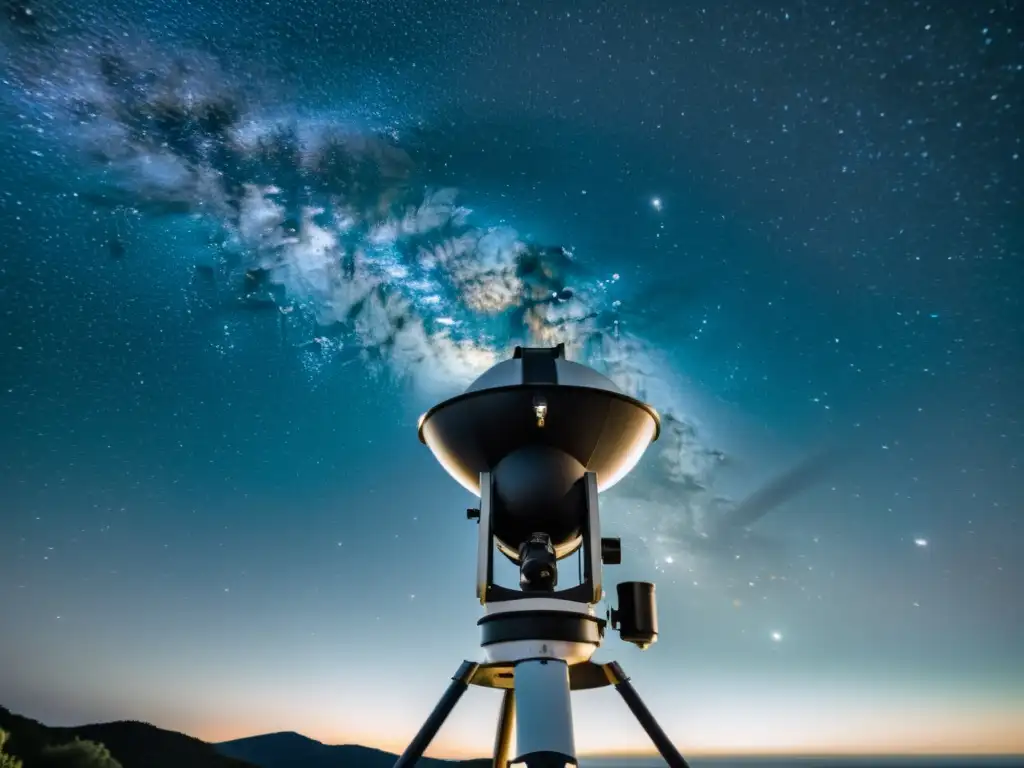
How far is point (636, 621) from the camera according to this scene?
5.46m

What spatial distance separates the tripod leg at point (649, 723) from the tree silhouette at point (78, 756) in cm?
1569

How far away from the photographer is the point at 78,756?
14.8 m

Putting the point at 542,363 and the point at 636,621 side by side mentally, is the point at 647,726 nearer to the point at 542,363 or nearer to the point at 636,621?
the point at 636,621

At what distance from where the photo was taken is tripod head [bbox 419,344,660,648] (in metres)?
5.37

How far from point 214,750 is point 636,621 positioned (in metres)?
19.5

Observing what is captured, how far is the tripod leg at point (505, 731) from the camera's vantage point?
5.77 metres

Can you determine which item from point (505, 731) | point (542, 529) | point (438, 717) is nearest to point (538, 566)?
point (542, 529)

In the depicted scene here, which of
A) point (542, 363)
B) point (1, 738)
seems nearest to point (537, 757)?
point (542, 363)

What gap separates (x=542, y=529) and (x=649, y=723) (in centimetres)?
169

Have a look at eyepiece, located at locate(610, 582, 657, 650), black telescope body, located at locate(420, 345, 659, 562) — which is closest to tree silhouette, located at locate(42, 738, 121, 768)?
black telescope body, located at locate(420, 345, 659, 562)

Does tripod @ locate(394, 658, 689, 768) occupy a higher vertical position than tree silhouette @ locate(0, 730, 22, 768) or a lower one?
higher

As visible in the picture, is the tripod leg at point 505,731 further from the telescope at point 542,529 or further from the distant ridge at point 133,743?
the distant ridge at point 133,743

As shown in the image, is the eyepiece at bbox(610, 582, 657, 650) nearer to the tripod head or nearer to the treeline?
the tripod head

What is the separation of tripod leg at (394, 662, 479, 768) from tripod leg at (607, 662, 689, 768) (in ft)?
3.86
